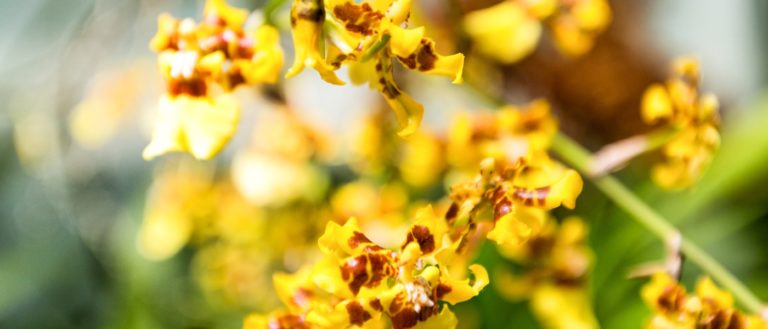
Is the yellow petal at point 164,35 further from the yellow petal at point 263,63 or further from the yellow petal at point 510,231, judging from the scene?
the yellow petal at point 510,231

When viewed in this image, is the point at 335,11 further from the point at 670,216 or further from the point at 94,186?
the point at 94,186

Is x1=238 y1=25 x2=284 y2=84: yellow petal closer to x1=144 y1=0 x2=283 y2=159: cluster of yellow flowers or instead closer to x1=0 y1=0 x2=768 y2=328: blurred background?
x1=144 y1=0 x2=283 y2=159: cluster of yellow flowers

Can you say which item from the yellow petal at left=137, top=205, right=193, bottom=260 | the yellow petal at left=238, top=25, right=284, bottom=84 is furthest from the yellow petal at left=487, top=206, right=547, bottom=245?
the yellow petal at left=137, top=205, right=193, bottom=260

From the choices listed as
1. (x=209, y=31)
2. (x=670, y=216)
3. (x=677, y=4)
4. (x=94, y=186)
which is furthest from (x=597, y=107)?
(x=209, y=31)

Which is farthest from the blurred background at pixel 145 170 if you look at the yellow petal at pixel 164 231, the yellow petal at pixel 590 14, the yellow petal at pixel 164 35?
the yellow petal at pixel 164 35

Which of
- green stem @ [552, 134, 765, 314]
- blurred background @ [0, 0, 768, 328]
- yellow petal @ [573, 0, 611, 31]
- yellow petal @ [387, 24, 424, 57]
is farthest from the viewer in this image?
blurred background @ [0, 0, 768, 328]
